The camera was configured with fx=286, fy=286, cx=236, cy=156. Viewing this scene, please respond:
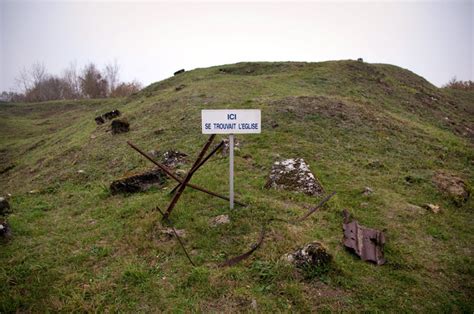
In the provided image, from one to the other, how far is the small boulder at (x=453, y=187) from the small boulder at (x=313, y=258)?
4.55 meters

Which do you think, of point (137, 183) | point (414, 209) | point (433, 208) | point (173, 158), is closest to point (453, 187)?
point (433, 208)

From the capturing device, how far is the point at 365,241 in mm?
5020

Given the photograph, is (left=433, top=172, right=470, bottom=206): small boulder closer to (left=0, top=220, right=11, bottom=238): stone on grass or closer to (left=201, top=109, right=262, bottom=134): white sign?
(left=201, top=109, right=262, bottom=134): white sign

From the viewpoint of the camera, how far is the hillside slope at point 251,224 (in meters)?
4.00

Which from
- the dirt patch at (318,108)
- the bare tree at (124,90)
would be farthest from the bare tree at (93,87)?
the dirt patch at (318,108)

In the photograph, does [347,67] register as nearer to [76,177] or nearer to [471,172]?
[471,172]

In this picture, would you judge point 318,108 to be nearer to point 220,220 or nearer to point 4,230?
point 220,220

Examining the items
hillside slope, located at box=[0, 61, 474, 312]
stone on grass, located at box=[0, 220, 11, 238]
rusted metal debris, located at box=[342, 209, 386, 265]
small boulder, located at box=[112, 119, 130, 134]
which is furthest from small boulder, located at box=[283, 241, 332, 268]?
small boulder, located at box=[112, 119, 130, 134]

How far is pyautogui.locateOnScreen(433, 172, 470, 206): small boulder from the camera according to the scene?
22.6 feet

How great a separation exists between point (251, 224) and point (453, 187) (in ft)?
18.1

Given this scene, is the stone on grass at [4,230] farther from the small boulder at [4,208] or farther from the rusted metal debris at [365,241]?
the rusted metal debris at [365,241]

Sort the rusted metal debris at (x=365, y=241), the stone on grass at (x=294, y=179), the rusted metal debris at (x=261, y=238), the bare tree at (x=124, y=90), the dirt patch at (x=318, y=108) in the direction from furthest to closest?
the bare tree at (x=124, y=90) < the dirt patch at (x=318, y=108) < the stone on grass at (x=294, y=179) < the rusted metal debris at (x=365, y=241) < the rusted metal debris at (x=261, y=238)

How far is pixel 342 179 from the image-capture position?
7.70 metres

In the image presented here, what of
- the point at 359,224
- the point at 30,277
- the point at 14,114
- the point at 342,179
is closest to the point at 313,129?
the point at 342,179
